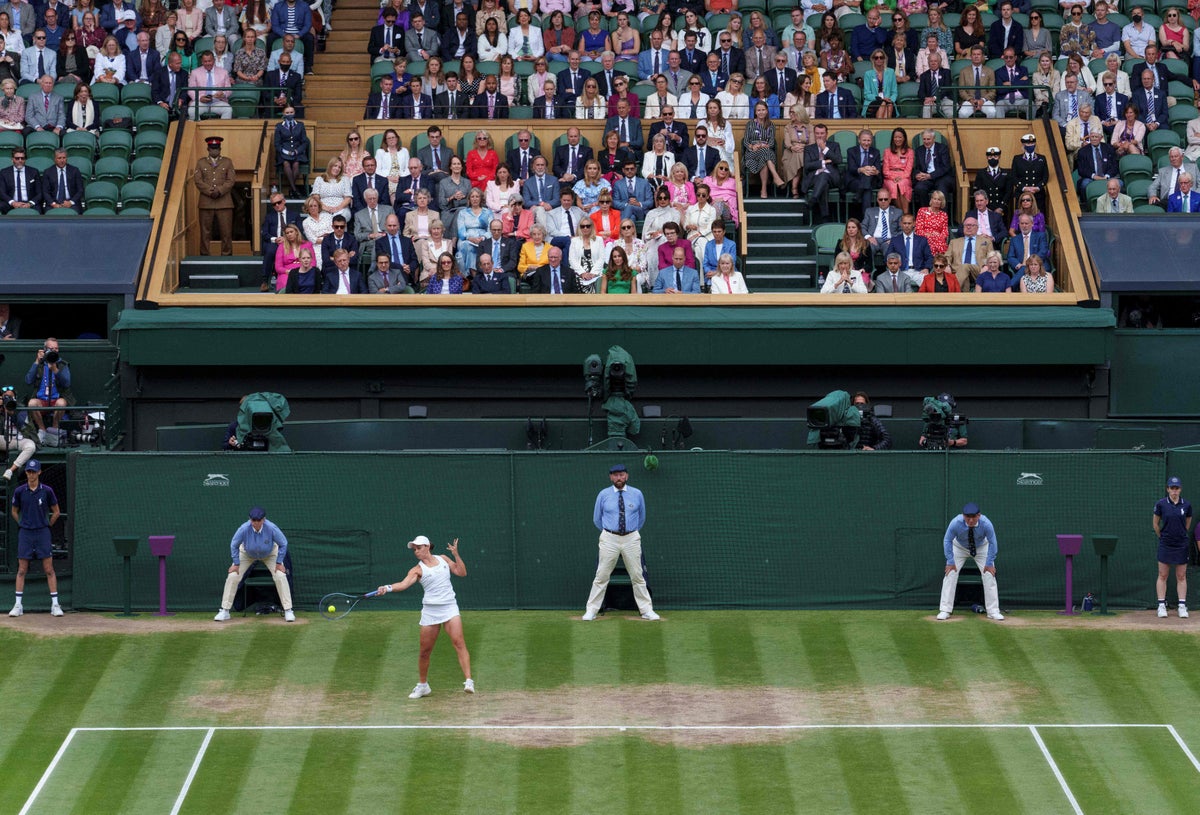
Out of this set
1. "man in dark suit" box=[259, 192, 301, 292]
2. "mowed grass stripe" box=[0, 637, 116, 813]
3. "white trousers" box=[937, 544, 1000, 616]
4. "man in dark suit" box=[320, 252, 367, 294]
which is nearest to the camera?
"mowed grass stripe" box=[0, 637, 116, 813]

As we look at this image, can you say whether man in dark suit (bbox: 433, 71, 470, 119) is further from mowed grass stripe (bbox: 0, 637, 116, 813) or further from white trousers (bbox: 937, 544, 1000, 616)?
white trousers (bbox: 937, 544, 1000, 616)

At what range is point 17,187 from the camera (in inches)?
1217

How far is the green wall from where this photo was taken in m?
24.8

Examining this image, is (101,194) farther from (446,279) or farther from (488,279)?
(488,279)

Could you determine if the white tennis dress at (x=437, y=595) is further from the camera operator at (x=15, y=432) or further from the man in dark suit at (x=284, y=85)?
the man in dark suit at (x=284, y=85)

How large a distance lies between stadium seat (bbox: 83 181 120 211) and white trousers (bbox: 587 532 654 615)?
11215mm

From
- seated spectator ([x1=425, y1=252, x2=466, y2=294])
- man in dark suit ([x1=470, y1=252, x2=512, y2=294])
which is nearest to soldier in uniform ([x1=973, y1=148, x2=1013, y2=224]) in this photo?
man in dark suit ([x1=470, y1=252, x2=512, y2=294])

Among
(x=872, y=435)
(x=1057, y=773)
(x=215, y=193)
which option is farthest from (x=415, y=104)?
(x=1057, y=773)

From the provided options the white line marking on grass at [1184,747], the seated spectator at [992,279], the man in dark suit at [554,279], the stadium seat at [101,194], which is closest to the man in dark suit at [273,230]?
the stadium seat at [101,194]

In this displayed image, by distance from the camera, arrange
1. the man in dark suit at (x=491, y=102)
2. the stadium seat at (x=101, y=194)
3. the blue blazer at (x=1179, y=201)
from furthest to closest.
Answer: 1. the man in dark suit at (x=491, y=102)
2. the blue blazer at (x=1179, y=201)
3. the stadium seat at (x=101, y=194)

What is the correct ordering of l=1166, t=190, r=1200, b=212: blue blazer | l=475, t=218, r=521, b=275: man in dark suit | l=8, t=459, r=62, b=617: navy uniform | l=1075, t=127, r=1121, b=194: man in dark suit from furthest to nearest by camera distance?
l=1075, t=127, r=1121, b=194: man in dark suit < l=1166, t=190, r=1200, b=212: blue blazer < l=475, t=218, r=521, b=275: man in dark suit < l=8, t=459, r=62, b=617: navy uniform

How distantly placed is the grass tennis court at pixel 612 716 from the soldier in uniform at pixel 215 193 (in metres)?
9.29

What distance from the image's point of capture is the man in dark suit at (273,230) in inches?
1200

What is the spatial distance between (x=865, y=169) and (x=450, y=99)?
22.3 ft
